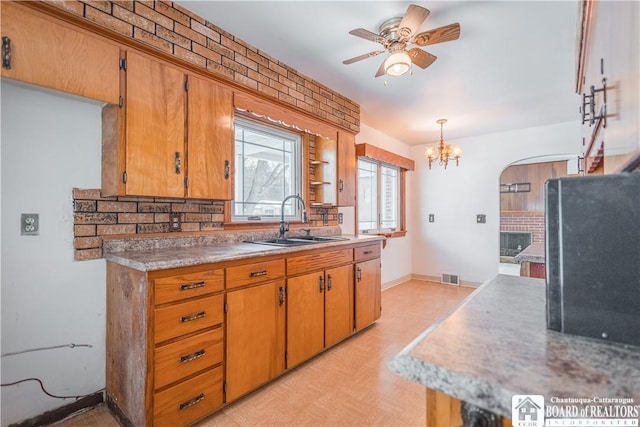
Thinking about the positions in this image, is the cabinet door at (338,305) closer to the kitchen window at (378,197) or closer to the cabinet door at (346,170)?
the cabinet door at (346,170)

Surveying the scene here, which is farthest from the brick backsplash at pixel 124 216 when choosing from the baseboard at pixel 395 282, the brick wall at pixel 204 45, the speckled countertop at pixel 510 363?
the baseboard at pixel 395 282

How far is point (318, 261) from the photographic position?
2400mm

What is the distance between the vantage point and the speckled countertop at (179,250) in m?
1.52

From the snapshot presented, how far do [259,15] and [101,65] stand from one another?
994mm

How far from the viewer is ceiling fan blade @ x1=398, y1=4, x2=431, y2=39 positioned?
1660 millimetres

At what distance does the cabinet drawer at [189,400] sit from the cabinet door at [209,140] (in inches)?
43.1

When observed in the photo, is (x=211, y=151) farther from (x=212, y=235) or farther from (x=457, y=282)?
(x=457, y=282)

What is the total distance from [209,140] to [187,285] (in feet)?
3.27

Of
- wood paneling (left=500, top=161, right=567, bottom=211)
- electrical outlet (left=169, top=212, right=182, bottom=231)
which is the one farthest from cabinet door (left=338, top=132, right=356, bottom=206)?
wood paneling (left=500, top=161, right=567, bottom=211)

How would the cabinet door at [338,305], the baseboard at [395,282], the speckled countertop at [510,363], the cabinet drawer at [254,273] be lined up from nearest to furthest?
the speckled countertop at [510,363] < the cabinet drawer at [254,273] < the cabinet door at [338,305] < the baseboard at [395,282]

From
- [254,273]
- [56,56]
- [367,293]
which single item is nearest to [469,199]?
[367,293]

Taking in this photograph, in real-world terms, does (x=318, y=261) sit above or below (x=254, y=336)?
above

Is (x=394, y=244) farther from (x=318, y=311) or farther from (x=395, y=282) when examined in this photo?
(x=318, y=311)

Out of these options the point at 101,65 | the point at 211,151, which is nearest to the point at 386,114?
the point at 211,151
